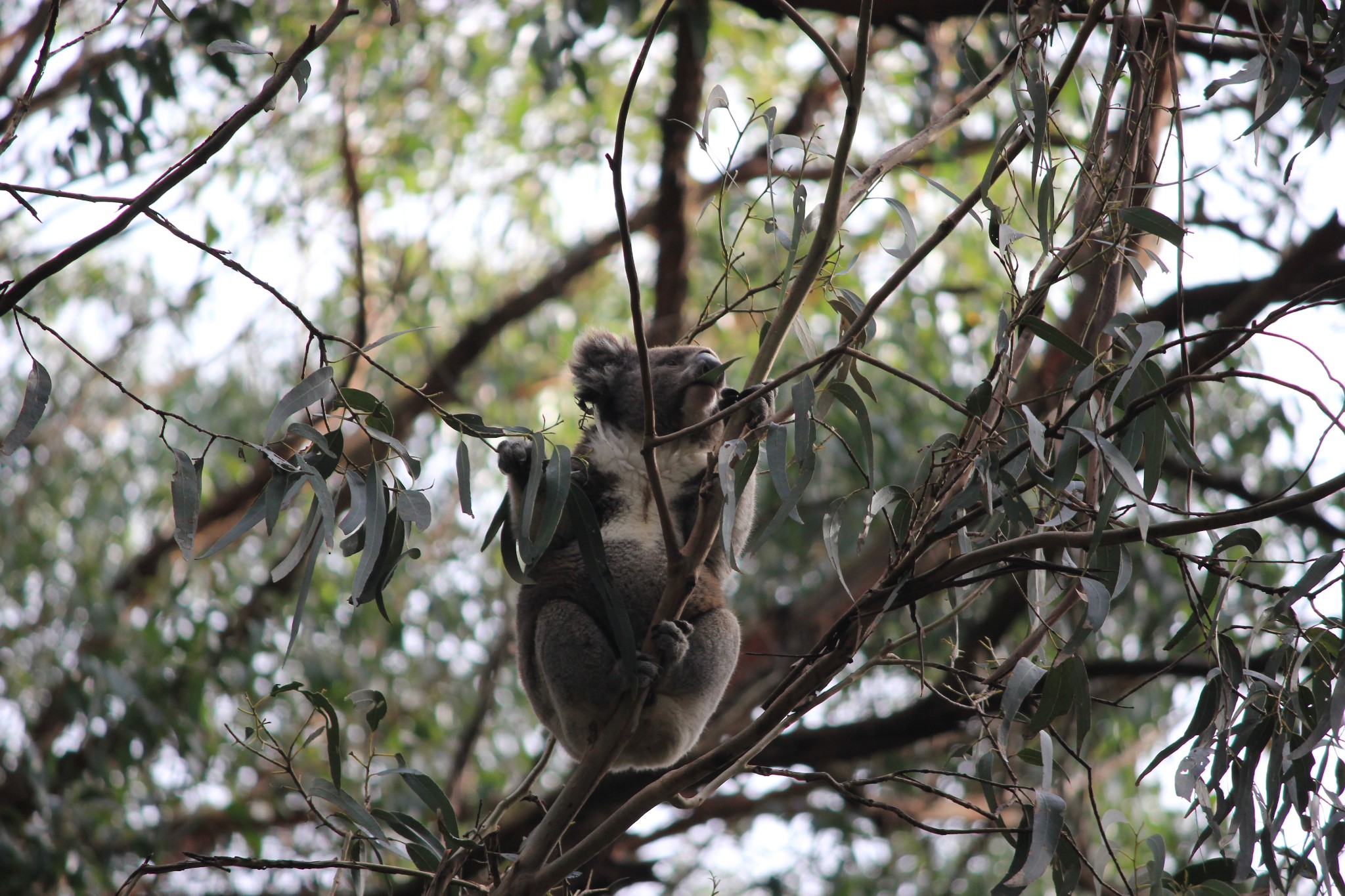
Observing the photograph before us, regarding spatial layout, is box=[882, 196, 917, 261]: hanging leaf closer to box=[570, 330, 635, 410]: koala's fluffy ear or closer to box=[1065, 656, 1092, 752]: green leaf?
box=[1065, 656, 1092, 752]: green leaf

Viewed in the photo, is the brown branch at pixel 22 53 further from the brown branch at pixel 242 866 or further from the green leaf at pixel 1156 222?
the green leaf at pixel 1156 222

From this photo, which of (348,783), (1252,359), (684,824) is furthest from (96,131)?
(1252,359)

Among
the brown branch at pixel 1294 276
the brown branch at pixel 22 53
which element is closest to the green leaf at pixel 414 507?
the brown branch at pixel 1294 276

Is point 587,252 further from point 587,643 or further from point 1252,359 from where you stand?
point 587,643

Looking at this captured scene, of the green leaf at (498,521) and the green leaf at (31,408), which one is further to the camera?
the green leaf at (498,521)

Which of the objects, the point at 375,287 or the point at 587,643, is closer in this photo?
the point at 587,643

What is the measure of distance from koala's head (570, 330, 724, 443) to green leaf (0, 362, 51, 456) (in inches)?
58.0

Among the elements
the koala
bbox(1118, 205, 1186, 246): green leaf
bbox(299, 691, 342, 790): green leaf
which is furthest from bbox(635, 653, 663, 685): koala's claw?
bbox(1118, 205, 1186, 246): green leaf

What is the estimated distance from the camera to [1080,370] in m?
2.18

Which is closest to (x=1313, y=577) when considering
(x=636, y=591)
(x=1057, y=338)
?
(x=1057, y=338)

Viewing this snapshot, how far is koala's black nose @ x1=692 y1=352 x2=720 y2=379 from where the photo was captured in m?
2.86

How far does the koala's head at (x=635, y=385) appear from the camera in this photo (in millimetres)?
3123

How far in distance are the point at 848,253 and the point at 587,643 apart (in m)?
4.33

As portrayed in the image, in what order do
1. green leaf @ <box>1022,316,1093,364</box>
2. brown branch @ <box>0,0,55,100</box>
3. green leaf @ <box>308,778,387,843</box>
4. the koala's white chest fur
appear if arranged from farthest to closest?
brown branch @ <box>0,0,55,100</box>
the koala's white chest fur
green leaf @ <box>308,778,387,843</box>
green leaf @ <box>1022,316,1093,364</box>
